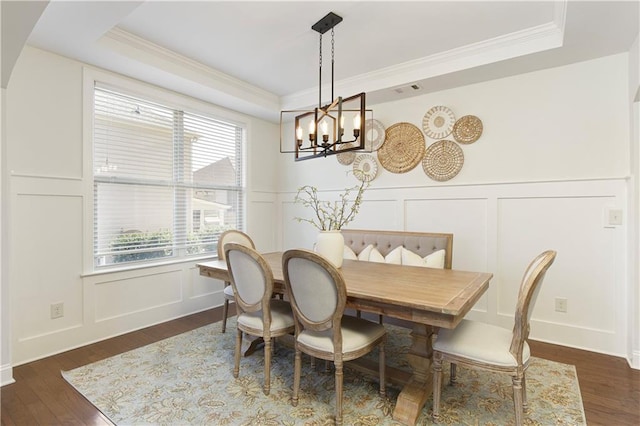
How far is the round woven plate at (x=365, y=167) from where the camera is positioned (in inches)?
156

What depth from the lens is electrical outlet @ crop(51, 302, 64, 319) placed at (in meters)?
2.69

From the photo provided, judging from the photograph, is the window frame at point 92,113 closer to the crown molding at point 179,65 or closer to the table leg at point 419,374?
the crown molding at point 179,65

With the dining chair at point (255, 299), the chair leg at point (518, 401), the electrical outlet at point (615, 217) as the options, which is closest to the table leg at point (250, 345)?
the dining chair at point (255, 299)

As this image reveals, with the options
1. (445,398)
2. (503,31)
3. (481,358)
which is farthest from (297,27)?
(445,398)

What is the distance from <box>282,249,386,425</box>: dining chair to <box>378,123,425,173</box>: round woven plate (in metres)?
2.24

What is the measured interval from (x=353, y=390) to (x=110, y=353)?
206 centimetres

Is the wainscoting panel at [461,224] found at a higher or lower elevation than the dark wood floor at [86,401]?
higher

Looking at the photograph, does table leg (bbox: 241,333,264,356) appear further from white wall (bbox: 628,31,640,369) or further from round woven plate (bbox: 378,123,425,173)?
white wall (bbox: 628,31,640,369)

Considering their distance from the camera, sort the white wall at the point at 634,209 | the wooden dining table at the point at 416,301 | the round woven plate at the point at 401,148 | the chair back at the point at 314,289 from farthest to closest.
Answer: the round woven plate at the point at 401,148
the white wall at the point at 634,209
the chair back at the point at 314,289
the wooden dining table at the point at 416,301

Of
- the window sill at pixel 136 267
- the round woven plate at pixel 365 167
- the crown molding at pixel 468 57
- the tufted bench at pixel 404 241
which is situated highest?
the crown molding at pixel 468 57

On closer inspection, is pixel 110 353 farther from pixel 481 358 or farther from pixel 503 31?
pixel 503 31

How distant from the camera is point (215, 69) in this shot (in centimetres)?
345

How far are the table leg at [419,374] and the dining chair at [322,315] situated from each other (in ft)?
0.79

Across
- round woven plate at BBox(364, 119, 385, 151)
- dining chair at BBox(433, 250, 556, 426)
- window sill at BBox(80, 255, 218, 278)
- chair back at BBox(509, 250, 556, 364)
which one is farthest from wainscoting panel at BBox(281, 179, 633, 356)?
window sill at BBox(80, 255, 218, 278)
